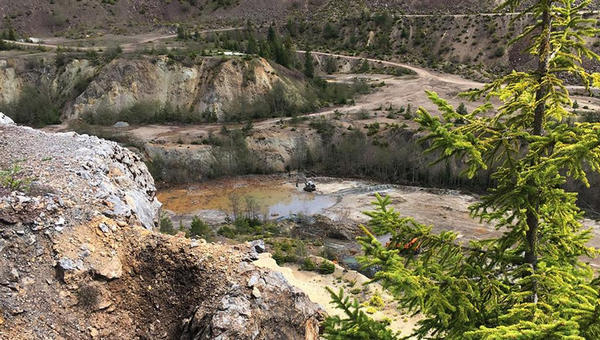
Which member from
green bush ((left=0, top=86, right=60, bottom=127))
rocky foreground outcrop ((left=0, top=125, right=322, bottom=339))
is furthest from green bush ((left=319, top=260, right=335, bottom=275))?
green bush ((left=0, top=86, right=60, bottom=127))

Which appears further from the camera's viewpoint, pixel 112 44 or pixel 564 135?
pixel 112 44

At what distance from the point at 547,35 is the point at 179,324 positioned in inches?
500

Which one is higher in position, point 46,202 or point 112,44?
point 112,44

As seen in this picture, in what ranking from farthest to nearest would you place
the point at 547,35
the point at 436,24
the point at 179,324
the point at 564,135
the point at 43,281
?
the point at 436,24 < the point at 179,324 < the point at 43,281 < the point at 547,35 < the point at 564,135

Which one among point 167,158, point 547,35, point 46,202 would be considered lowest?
point 167,158

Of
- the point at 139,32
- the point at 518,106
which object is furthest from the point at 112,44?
the point at 518,106

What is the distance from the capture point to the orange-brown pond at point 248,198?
3791 cm

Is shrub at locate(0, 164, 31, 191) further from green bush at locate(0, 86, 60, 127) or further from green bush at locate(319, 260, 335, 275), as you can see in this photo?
green bush at locate(0, 86, 60, 127)

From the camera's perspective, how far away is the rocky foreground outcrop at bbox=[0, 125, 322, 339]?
503 inches

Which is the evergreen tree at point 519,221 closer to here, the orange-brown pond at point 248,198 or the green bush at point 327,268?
the green bush at point 327,268

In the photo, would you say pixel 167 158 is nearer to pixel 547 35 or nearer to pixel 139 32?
pixel 547 35

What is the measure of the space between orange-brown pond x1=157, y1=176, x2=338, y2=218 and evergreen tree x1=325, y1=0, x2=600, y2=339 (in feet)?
94.4

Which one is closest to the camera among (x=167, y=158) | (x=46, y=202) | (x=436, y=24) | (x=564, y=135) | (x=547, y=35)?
(x=564, y=135)

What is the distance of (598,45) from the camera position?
210ft
